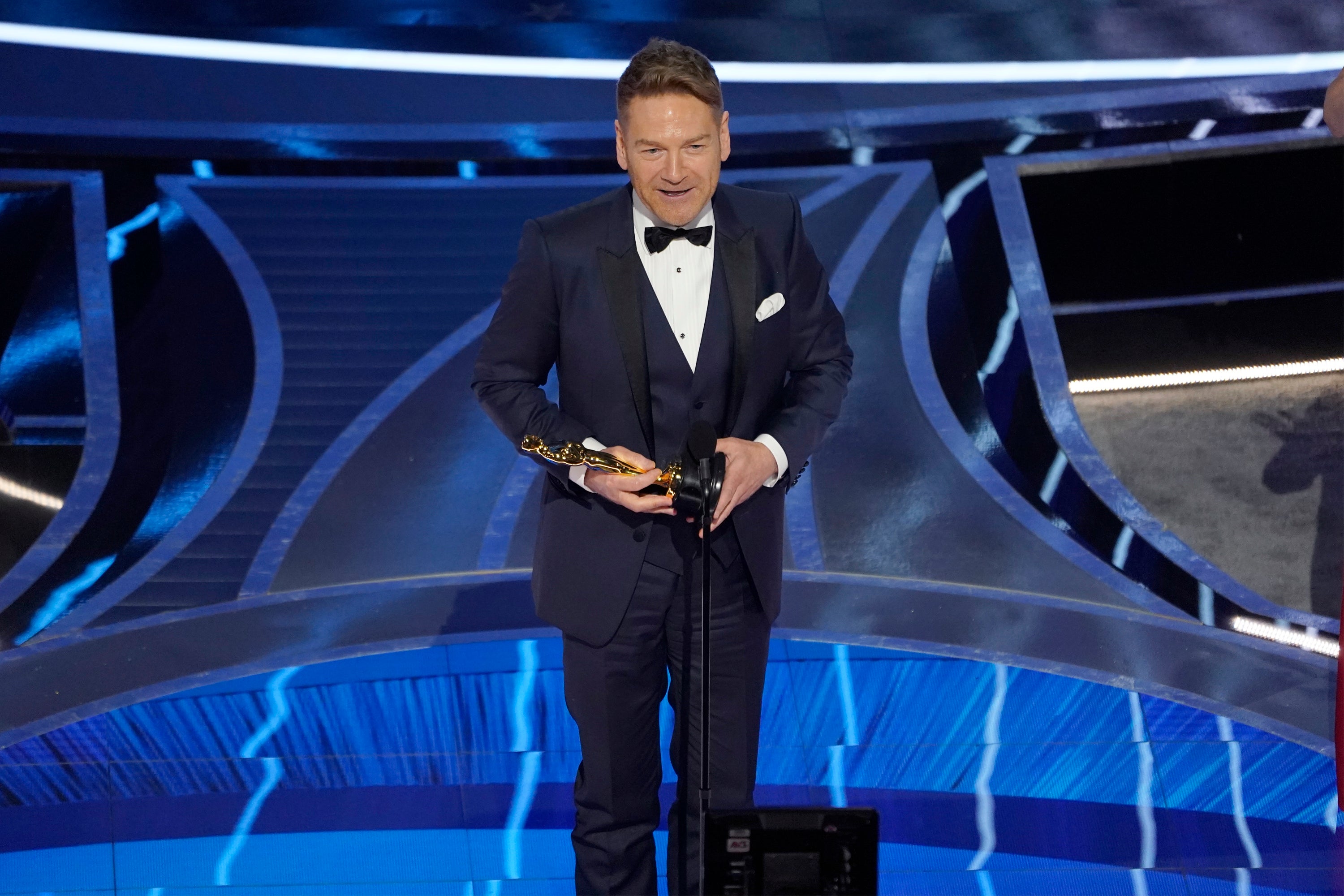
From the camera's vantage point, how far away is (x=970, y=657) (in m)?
4.01

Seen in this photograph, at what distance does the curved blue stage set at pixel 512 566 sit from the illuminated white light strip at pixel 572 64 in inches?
16.2

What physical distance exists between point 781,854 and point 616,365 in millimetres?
817

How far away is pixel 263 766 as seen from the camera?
3430 millimetres

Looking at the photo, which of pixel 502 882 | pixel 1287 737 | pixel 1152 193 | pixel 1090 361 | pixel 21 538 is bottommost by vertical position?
pixel 502 882

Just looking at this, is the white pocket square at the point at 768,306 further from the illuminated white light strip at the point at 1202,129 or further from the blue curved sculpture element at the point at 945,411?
the illuminated white light strip at the point at 1202,129

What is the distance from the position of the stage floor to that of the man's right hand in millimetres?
1082

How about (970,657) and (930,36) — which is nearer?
(970,657)

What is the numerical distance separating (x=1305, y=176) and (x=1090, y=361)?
1526 millimetres

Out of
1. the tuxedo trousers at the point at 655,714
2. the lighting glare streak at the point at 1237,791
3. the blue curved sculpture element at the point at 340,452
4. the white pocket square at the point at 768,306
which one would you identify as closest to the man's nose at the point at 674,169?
the white pocket square at the point at 768,306

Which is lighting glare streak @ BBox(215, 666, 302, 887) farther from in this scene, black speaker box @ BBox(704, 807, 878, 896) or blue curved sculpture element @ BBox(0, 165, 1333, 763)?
black speaker box @ BBox(704, 807, 878, 896)

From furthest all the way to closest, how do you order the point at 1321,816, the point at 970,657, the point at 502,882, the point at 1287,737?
the point at 970,657 < the point at 1287,737 < the point at 1321,816 < the point at 502,882

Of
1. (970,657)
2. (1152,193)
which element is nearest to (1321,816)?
(970,657)

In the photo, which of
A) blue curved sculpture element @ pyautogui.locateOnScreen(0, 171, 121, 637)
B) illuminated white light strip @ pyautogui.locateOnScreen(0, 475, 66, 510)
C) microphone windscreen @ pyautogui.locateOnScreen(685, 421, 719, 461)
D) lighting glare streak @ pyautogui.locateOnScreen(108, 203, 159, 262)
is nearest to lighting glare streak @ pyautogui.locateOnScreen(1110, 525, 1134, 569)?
microphone windscreen @ pyautogui.locateOnScreen(685, 421, 719, 461)

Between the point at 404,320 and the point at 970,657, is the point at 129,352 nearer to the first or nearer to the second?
the point at 404,320
